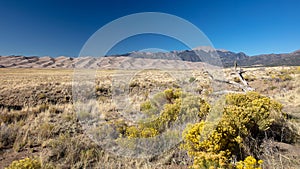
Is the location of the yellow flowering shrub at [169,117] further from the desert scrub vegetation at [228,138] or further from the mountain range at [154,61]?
the mountain range at [154,61]

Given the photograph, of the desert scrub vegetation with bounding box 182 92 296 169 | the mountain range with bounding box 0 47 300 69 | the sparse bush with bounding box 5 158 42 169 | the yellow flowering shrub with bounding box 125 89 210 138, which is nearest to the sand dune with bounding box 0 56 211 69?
the mountain range with bounding box 0 47 300 69

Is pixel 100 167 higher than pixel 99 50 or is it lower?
lower

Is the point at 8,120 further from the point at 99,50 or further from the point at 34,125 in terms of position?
the point at 99,50

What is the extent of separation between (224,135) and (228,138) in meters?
0.15

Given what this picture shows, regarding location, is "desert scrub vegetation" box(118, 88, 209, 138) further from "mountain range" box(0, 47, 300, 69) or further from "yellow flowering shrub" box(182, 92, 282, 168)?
"mountain range" box(0, 47, 300, 69)

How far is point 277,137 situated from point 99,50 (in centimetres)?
635

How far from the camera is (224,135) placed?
3326 millimetres

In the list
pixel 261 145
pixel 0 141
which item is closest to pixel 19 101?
pixel 0 141

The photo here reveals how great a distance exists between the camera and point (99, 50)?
6.67 meters

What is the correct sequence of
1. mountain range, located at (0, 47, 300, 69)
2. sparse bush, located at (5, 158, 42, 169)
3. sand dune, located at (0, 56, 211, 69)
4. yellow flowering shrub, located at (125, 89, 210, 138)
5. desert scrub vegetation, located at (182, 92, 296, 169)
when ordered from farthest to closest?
sand dune, located at (0, 56, 211, 69)
mountain range, located at (0, 47, 300, 69)
yellow flowering shrub, located at (125, 89, 210, 138)
desert scrub vegetation, located at (182, 92, 296, 169)
sparse bush, located at (5, 158, 42, 169)

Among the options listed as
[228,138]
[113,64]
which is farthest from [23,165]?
[113,64]

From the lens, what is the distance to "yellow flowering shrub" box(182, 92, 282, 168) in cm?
270

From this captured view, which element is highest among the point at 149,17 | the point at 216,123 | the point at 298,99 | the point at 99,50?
the point at 149,17

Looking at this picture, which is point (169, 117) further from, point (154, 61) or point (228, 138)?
point (154, 61)
